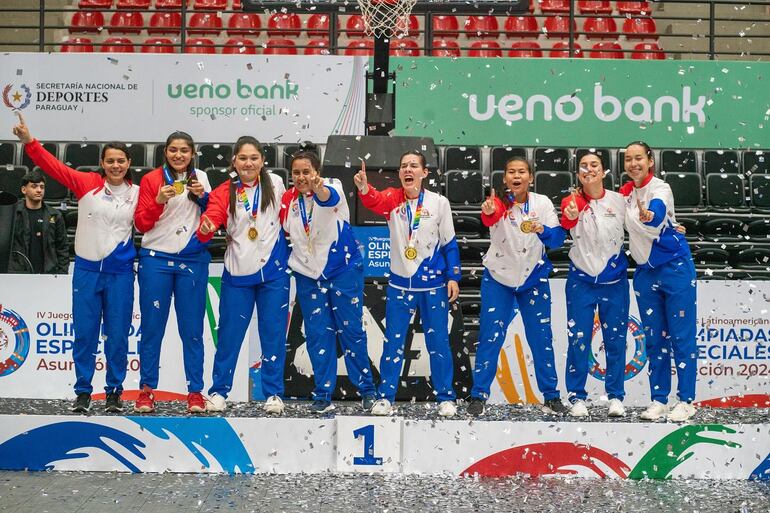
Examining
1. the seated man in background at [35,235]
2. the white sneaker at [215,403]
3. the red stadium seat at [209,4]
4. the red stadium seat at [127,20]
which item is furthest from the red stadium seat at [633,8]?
the white sneaker at [215,403]

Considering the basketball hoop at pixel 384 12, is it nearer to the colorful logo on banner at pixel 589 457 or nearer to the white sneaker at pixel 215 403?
the white sneaker at pixel 215 403

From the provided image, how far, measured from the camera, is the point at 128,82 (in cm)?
1075

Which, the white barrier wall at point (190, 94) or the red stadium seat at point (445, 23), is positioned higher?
the red stadium seat at point (445, 23)

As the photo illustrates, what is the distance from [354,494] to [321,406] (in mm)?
1031

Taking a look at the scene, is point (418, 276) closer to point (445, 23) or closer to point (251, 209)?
point (251, 209)

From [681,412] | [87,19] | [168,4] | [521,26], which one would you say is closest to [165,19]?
[168,4]

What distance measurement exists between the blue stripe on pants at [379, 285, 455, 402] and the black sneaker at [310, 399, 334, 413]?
343 millimetres

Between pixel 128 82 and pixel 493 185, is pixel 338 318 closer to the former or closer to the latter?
pixel 493 185

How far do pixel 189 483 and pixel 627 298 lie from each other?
9.45 ft

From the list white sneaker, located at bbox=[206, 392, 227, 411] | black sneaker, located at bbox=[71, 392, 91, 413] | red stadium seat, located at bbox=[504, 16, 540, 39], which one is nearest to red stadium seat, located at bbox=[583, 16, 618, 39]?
red stadium seat, located at bbox=[504, 16, 540, 39]

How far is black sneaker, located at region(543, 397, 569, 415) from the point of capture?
6199 mm

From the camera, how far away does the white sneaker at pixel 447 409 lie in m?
6.01

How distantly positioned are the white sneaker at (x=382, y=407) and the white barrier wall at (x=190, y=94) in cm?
518

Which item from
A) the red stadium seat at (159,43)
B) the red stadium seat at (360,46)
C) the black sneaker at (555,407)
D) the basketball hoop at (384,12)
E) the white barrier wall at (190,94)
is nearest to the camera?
the black sneaker at (555,407)
